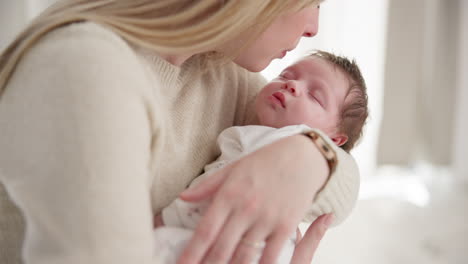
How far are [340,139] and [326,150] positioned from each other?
1.15ft

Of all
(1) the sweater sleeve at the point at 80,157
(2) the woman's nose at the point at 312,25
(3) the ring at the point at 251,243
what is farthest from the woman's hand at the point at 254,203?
(2) the woman's nose at the point at 312,25

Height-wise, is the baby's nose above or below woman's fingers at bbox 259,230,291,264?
above

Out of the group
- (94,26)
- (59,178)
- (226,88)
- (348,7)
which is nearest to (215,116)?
(226,88)

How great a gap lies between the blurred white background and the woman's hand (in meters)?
1.51

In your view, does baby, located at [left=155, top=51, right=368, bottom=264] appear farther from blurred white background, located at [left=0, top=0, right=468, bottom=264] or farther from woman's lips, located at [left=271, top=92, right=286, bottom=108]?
blurred white background, located at [left=0, top=0, right=468, bottom=264]

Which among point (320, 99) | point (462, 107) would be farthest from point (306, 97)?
point (462, 107)

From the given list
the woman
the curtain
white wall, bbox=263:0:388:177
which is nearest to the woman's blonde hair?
the woman

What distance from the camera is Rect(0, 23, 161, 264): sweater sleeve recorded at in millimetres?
644

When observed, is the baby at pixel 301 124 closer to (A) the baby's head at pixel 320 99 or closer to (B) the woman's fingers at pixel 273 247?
(A) the baby's head at pixel 320 99

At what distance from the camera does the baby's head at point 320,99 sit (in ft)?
3.76

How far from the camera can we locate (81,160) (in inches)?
25.3

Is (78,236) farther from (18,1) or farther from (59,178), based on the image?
(18,1)

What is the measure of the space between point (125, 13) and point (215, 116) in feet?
1.12

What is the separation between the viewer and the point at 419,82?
281cm
